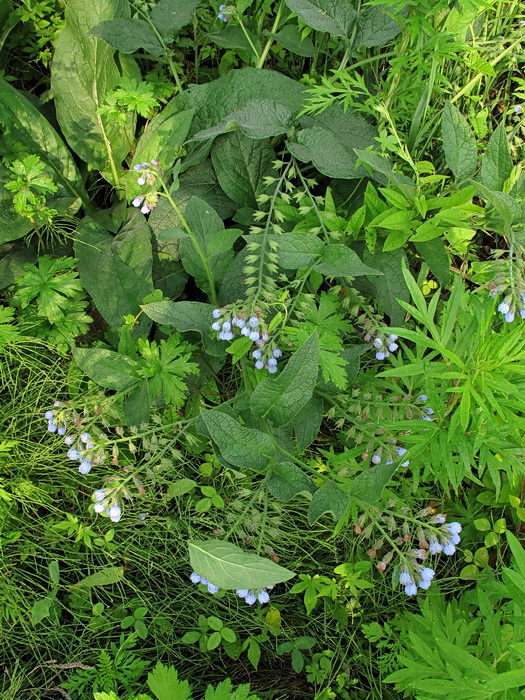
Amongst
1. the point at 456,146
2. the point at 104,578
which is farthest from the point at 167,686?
the point at 456,146

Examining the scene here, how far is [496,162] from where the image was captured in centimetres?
185

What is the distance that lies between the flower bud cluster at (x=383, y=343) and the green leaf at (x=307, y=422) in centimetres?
32

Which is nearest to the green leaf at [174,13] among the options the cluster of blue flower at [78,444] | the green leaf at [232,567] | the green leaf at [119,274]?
the green leaf at [119,274]

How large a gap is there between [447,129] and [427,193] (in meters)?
0.23

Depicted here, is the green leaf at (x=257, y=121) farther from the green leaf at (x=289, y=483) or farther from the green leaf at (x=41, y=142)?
the green leaf at (x=289, y=483)

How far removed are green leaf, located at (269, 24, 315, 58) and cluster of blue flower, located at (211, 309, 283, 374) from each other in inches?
49.5

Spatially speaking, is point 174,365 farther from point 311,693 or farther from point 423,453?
point 311,693

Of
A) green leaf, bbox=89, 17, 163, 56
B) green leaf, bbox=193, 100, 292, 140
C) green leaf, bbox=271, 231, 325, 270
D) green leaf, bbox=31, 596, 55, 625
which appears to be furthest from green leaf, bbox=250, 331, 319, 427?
green leaf, bbox=89, 17, 163, 56

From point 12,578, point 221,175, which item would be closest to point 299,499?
point 12,578

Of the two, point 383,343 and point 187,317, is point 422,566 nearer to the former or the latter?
point 383,343

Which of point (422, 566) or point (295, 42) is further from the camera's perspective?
point (295, 42)

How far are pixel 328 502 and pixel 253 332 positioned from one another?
550mm

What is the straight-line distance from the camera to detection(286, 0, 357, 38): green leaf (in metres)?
2.06

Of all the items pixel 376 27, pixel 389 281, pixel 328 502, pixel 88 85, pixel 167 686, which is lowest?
pixel 167 686
